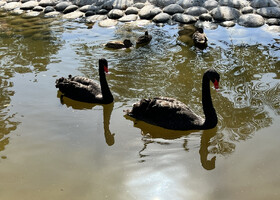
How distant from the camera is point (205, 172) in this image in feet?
13.1

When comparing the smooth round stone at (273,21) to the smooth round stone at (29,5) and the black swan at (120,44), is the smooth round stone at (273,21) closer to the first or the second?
the black swan at (120,44)

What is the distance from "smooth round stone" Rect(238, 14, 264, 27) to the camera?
29.5 ft

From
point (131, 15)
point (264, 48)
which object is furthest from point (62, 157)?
point (131, 15)

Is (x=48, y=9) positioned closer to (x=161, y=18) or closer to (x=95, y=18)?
(x=95, y=18)

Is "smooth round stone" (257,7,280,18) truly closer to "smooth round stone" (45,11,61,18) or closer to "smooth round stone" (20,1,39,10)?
"smooth round stone" (45,11,61,18)

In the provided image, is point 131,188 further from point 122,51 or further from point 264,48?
point 264,48

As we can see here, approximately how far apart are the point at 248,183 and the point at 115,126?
2121 millimetres

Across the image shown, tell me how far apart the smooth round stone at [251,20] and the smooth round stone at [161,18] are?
79.3 inches

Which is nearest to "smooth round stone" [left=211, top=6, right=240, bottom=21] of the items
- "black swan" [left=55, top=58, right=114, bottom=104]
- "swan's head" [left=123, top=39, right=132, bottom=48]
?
"swan's head" [left=123, top=39, right=132, bottom=48]

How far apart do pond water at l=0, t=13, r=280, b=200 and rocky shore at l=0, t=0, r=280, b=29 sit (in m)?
1.16

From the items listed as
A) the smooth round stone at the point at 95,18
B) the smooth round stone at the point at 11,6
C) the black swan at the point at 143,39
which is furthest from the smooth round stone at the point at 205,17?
the smooth round stone at the point at 11,6

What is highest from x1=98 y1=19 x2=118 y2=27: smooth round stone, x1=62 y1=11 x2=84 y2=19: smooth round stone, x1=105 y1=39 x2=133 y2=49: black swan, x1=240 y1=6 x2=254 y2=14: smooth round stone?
x1=240 y1=6 x2=254 y2=14: smooth round stone

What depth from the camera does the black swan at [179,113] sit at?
15.4 ft

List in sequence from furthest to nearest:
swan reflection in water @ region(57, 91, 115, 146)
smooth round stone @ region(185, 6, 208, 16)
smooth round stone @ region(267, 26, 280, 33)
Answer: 1. smooth round stone @ region(185, 6, 208, 16)
2. smooth round stone @ region(267, 26, 280, 33)
3. swan reflection in water @ region(57, 91, 115, 146)
